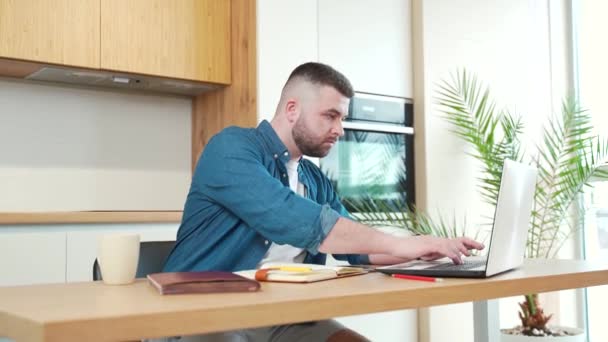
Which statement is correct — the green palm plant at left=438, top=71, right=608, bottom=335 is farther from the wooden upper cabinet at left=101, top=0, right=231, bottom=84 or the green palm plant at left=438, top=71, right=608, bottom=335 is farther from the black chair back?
the black chair back

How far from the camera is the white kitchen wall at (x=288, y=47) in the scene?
330 cm

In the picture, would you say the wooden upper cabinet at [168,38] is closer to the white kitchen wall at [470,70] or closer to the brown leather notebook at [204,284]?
the white kitchen wall at [470,70]

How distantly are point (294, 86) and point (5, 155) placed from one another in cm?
176

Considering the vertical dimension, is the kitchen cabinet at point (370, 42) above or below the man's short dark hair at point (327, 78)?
above

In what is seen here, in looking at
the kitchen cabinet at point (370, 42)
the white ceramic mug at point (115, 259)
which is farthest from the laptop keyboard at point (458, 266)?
the kitchen cabinet at point (370, 42)

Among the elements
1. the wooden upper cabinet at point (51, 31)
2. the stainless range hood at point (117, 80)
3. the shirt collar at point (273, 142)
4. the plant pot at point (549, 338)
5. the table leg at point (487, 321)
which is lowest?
the plant pot at point (549, 338)

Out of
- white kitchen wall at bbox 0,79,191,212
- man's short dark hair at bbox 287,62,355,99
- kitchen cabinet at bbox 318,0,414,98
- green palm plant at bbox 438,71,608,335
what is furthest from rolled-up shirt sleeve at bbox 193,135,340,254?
green palm plant at bbox 438,71,608,335

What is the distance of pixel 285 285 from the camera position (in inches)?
46.4

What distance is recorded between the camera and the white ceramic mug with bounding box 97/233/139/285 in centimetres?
125

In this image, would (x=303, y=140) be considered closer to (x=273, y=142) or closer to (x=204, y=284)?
(x=273, y=142)

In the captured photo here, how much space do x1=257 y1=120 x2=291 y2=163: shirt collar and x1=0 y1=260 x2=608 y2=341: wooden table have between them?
62 centimetres

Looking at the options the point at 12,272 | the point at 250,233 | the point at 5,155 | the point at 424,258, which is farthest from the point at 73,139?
the point at 424,258

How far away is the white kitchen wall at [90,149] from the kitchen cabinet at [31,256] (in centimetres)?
64

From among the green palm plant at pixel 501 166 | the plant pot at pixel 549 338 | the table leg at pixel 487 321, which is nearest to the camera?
the table leg at pixel 487 321
